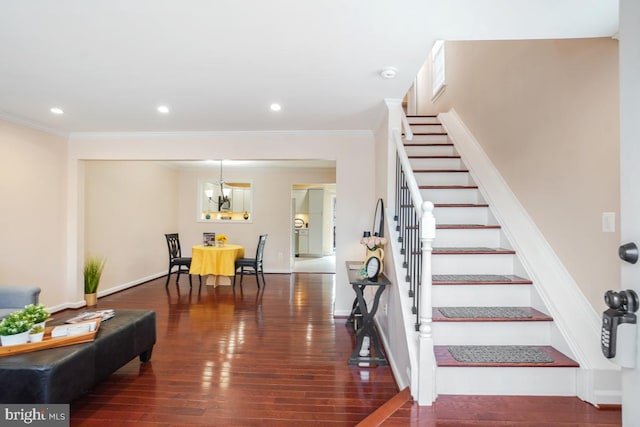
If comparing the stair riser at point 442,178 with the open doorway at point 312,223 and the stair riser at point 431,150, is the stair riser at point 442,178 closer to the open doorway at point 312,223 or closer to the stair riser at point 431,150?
the stair riser at point 431,150

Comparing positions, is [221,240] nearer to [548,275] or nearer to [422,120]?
[422,120]

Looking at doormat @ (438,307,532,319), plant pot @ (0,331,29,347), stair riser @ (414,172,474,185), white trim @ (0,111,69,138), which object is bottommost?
plant pot @ (0,331,29,347)

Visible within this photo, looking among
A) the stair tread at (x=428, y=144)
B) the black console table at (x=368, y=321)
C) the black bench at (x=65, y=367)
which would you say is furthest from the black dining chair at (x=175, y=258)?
the stair tread at (x=428, y=144)

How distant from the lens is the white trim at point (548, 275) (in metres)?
1.99

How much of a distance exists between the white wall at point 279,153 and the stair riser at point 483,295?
6.80 ft

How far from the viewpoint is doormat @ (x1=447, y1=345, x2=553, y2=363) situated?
2.00 metres

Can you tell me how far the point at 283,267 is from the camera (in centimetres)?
793

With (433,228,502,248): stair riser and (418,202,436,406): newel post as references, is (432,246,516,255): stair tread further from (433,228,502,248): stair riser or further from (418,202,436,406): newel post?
(418,202,436,406): newel post

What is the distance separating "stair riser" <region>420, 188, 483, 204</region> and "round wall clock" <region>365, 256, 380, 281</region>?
946mm

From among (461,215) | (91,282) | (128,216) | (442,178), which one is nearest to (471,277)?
(461,215)

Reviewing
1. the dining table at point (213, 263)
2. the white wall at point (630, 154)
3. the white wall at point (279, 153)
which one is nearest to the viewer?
the white wall at point (630, 154)

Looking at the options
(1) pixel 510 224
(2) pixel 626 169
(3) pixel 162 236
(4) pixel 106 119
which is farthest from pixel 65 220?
(2) pixel 626 169

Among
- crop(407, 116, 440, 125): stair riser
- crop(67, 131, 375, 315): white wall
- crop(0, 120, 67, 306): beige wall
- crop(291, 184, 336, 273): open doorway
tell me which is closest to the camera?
crop(0, 120, 67, 306): beige wall

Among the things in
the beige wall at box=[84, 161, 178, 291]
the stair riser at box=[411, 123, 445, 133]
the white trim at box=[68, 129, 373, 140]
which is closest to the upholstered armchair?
the beige wall at box=[84, 161, 178, 291]
